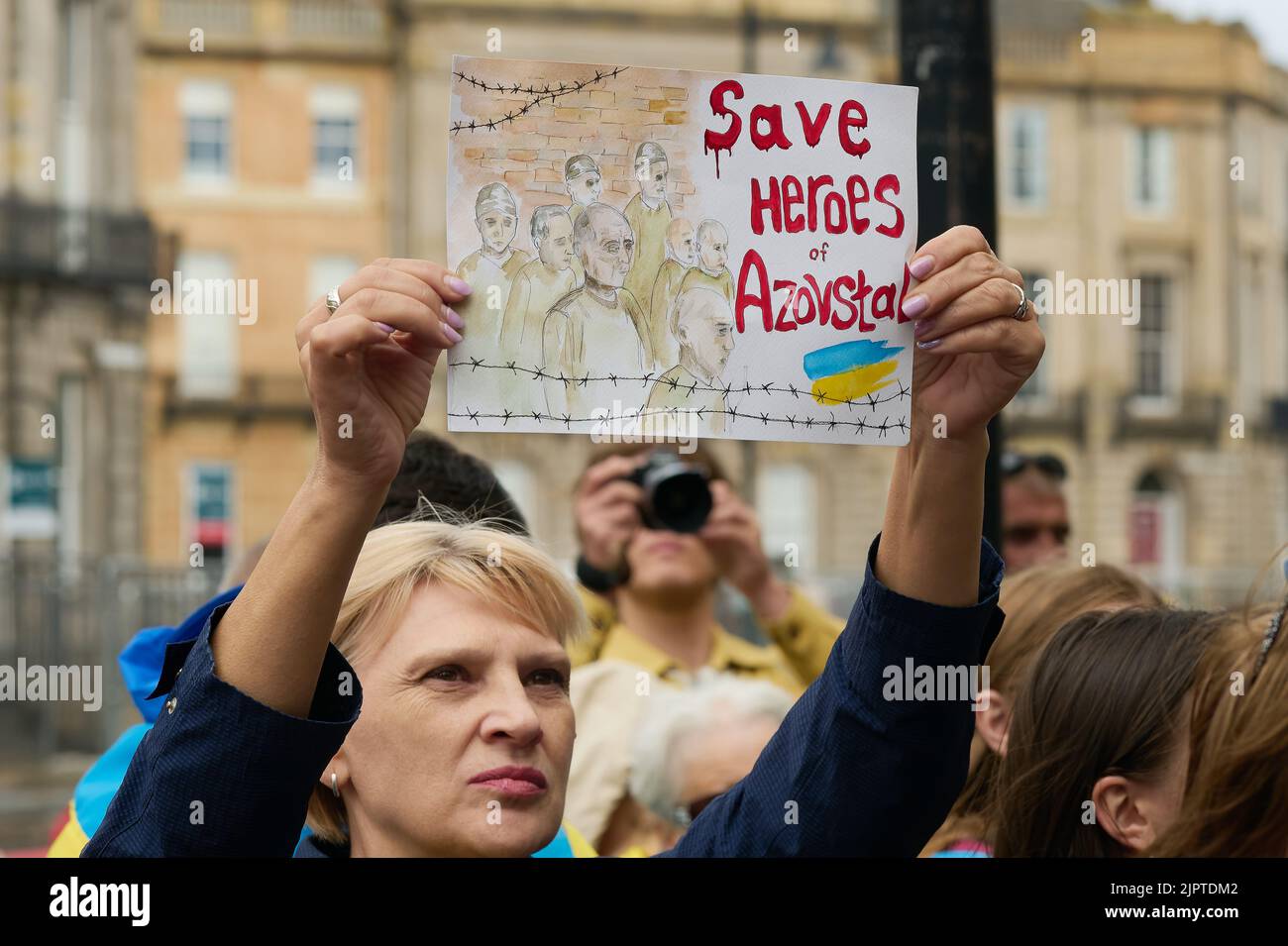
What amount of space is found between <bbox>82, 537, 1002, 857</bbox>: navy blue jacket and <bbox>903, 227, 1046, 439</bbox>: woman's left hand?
192 mm

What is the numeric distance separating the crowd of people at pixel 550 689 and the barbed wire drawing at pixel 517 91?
0.15 meters

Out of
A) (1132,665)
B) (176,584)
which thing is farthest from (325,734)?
(176,584)

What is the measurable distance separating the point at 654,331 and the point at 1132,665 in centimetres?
75

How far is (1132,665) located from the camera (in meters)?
2.01

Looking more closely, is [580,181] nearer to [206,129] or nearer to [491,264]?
[491,264]

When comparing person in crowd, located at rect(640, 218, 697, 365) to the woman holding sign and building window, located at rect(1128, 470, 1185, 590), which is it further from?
building window, located at rect(1128, 470, 1185, 590)

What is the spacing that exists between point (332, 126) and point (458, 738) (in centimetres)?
2720

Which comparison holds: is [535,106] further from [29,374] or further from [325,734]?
[29,374]

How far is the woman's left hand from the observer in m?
1.63

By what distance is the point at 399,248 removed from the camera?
2684 centimetres

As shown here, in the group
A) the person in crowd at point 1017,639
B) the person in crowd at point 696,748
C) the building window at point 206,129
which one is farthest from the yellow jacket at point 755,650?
the building window at point 206,129

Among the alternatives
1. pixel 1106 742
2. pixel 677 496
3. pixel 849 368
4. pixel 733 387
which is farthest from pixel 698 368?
pixel 677 496

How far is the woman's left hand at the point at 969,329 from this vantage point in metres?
1.63

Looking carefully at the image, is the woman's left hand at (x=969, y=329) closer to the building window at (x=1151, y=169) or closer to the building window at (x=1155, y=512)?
the building window at (x=1151, y=169)
